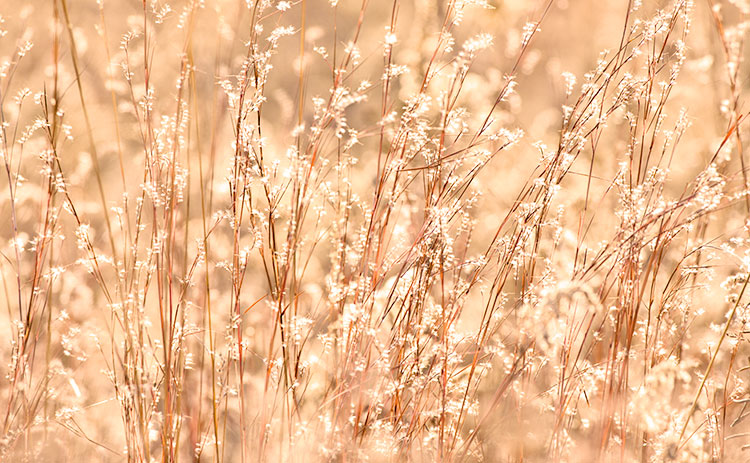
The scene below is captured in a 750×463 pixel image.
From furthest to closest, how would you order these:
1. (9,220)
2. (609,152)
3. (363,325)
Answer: (609,152), (9,220), (363,325)

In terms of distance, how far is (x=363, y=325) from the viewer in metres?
0.89

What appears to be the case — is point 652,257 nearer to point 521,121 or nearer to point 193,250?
point 521,121

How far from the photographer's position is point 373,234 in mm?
948

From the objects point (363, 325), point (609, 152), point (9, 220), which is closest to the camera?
point (363, 325)

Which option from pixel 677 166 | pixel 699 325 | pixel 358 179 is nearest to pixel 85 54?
pixel 358 179

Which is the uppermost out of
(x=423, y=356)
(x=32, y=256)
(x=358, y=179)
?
(x=358, y=179)

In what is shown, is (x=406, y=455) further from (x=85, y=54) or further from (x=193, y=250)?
(x=85, y=54)

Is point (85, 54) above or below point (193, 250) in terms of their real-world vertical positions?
above

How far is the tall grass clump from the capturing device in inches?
36.1

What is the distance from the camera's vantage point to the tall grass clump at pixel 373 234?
917mm

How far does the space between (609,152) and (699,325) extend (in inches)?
19.5

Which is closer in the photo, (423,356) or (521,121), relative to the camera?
(423,356)

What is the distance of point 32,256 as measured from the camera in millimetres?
1539

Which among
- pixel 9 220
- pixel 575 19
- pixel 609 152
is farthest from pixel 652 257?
pixel 9 220
